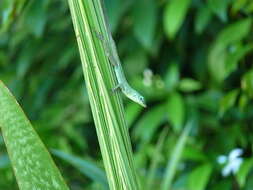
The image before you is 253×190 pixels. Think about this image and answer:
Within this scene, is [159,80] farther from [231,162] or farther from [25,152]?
[25,152]

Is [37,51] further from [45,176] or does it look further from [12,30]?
[45,176]

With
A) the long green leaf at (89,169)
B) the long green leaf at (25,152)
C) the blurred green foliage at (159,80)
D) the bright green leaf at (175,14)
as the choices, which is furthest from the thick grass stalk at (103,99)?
the bright green leaf at (175,14)

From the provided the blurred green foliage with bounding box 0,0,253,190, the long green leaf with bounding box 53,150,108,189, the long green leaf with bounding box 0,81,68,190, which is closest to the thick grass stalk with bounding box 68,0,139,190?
the long green leaf with bounding box 0,81,68,190

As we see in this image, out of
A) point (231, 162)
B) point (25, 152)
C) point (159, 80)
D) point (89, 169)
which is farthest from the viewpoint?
point (159, 80)

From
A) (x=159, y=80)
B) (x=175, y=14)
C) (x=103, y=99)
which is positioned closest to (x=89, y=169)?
(x=103, y=99)

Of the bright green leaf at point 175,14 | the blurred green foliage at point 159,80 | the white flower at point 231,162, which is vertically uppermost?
the bright green leaf at point 175,14

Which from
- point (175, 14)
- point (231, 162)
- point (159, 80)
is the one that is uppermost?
point (175, 14)

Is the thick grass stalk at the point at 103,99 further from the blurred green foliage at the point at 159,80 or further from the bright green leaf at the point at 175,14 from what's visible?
the bright green leaf at the point at 175,14
